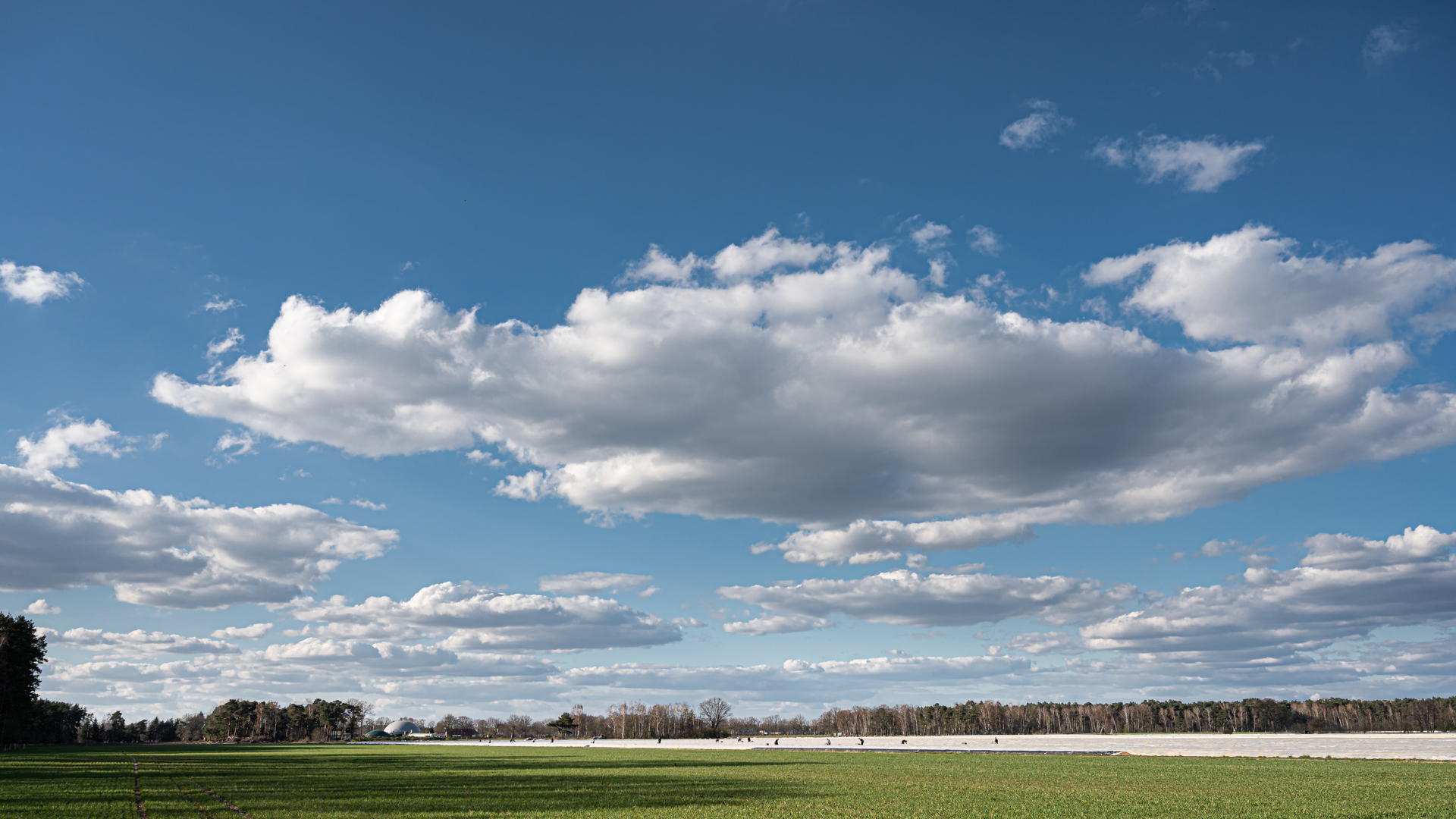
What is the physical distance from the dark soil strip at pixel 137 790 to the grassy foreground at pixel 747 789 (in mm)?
234

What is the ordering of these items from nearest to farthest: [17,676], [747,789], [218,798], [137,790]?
[218,798] → [137,790] → [747,789] → [17,676]

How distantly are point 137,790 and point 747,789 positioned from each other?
39368 mm

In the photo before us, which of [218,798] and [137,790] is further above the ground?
[218,798]

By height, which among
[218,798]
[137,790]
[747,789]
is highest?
[218,798]

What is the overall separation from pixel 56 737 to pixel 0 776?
181m

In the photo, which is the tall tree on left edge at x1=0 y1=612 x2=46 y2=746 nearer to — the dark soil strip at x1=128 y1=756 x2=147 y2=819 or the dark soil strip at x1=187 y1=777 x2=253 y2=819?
the dark soil strip at x1=128 y1=756 x2=147 y2=819

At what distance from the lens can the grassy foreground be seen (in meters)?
38.9

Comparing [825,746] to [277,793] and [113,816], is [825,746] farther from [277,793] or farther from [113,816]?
[113,816]

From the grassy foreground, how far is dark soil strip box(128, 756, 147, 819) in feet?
0.77

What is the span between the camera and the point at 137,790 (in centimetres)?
5012

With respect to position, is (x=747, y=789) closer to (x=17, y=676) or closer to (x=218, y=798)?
(x=218, y=798)

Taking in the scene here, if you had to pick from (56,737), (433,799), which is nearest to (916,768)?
(433,799)

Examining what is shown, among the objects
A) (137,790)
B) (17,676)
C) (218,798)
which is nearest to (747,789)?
(218,798)

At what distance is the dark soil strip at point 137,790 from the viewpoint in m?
37.6
